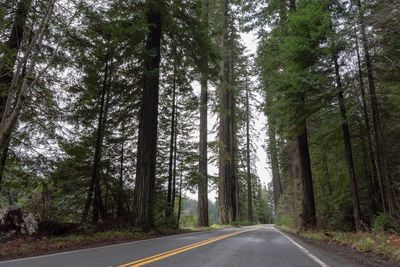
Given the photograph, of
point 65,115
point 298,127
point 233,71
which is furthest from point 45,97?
point 233,71

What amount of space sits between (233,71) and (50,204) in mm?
25737

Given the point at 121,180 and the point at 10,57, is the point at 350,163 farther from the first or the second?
the point at 10,57

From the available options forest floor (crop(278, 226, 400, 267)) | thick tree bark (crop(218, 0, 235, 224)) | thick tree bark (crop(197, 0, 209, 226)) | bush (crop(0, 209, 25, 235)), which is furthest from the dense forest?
thick tree bark (crop(218, 0, 235, 224))

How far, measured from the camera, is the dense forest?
34.8 feet

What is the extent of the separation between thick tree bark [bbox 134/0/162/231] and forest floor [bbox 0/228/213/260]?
0.93 metres

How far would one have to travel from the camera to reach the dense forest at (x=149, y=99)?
1061 cm

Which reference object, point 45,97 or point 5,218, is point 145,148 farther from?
point 5,218

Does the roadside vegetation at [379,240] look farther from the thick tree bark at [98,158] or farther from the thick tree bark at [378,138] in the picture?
the thick tree bark at [98,158]

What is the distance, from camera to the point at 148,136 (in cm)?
1373

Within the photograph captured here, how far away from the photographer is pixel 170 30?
602 inches

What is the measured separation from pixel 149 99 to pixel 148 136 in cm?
169

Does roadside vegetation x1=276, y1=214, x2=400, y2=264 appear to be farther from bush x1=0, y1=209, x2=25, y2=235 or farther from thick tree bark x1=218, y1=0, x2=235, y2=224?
thick tree bark x1=218, y1=0, x2=235, y2=224

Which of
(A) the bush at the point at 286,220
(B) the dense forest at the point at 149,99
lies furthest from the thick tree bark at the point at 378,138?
(A) the bush at the point at 286,220

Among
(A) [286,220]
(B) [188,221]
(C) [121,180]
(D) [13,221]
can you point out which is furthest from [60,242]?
(A) [286,220]
